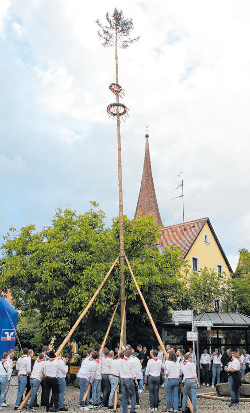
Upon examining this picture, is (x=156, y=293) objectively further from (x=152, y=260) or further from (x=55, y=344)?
(x=55, y=344)

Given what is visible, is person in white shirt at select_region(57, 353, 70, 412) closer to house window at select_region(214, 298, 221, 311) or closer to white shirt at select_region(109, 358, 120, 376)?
white shirt at select_region(109, 358, 120, 376)

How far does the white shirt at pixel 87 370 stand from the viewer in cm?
1190

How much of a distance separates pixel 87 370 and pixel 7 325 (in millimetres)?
8521

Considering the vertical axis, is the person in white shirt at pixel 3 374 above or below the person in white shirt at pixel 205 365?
above

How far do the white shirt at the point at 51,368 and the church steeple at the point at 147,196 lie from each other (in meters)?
34.3

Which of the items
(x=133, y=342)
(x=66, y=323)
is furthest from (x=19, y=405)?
(x=133, y=342)

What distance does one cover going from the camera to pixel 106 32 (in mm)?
18203

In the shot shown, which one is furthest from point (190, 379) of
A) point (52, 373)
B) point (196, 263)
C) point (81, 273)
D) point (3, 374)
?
point (196, 263)

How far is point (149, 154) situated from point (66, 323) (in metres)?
35.0

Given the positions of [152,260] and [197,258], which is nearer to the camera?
[152,260]

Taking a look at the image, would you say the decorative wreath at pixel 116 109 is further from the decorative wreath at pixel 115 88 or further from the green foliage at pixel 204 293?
the green foliage at pixel 204 293

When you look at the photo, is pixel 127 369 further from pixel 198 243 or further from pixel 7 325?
pixel 198 243

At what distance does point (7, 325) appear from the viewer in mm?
19312

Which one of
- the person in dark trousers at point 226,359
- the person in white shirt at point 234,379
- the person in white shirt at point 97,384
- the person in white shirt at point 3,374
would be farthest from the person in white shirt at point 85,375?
the person in dark trousers at point 226,359
